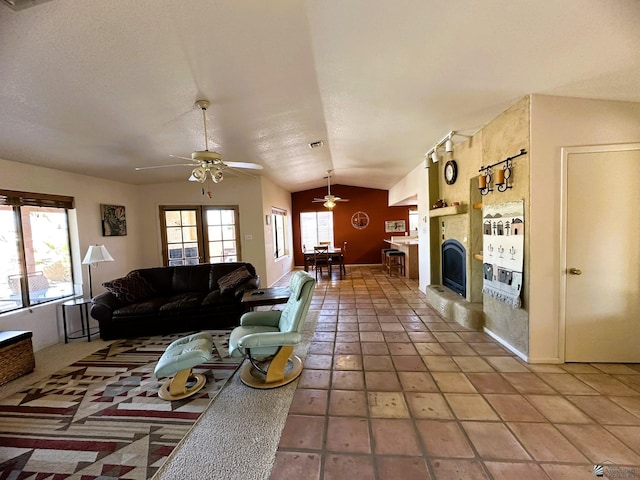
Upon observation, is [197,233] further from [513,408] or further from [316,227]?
[513,408]

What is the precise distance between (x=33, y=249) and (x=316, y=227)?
22.9 feet

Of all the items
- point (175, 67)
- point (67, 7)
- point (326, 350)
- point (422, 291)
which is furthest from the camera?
point (422, 291)

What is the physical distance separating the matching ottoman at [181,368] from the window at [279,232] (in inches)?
184

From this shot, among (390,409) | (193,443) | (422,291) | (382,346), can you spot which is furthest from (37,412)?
(422,291)

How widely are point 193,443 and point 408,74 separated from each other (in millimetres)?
3288

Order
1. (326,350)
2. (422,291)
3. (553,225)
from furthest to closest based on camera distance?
(422,291)
(326,350)
(553,225)

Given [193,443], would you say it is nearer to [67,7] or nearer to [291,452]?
[291,452]

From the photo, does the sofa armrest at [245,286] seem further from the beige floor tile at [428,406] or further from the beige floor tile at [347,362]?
the beige floor tile at [428,406]

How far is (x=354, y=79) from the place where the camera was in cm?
251

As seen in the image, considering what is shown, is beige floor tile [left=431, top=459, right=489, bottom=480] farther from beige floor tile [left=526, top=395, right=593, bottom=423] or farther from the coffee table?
the coffee table

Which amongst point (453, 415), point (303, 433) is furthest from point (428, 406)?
point (303, 433)

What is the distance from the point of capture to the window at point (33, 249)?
3369 millimetres

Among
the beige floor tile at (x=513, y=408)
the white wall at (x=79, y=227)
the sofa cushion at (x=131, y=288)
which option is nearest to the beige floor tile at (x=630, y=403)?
the beige floor tile at (x=513, y=408)

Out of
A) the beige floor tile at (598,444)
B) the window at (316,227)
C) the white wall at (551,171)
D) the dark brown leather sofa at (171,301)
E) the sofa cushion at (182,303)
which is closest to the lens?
the beige floor tile at (598,444)
